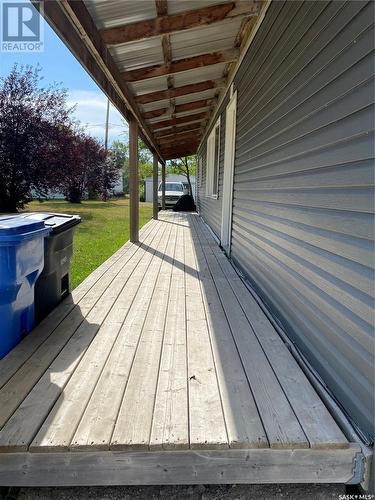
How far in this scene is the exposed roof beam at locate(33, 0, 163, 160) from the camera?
2.12 meters

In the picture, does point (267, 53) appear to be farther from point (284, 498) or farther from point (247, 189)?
point (284, 498)

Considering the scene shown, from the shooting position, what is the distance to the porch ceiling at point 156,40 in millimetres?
2484

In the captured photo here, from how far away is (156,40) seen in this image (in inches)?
127

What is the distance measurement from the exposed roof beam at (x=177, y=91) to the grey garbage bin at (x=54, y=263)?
8.87ft

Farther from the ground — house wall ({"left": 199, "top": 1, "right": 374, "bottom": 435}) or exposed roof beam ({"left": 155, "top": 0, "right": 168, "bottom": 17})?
exposed roof beam ({"left": 155, "top": 0, "right": 168, "bottom": 17})

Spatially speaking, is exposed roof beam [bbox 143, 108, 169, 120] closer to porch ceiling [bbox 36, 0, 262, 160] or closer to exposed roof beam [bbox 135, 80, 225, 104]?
porch ceiling [bbox 36, 0, 262, 160]

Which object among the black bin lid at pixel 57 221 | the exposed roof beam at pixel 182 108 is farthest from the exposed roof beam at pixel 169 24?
the exposed roof beam at pixel 182 108

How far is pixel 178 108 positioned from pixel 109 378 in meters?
5.52

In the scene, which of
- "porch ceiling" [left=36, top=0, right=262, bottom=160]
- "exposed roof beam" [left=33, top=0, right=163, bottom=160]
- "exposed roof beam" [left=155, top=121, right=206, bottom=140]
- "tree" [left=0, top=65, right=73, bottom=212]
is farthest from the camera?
"tree" [left=0, top=65, right=73, bottom=212]

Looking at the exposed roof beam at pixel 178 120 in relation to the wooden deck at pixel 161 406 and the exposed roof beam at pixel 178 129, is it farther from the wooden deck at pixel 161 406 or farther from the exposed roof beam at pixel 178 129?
the wooden deck at pixel 161 406

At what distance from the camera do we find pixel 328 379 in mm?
1751

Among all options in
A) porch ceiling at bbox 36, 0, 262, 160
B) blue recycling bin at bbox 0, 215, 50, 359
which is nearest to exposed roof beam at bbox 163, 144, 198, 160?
porch ceiling at bbox 36, 0, 262, 160

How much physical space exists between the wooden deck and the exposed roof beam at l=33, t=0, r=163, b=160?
195 centimetres

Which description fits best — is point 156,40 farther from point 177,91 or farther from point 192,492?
point 192,492
